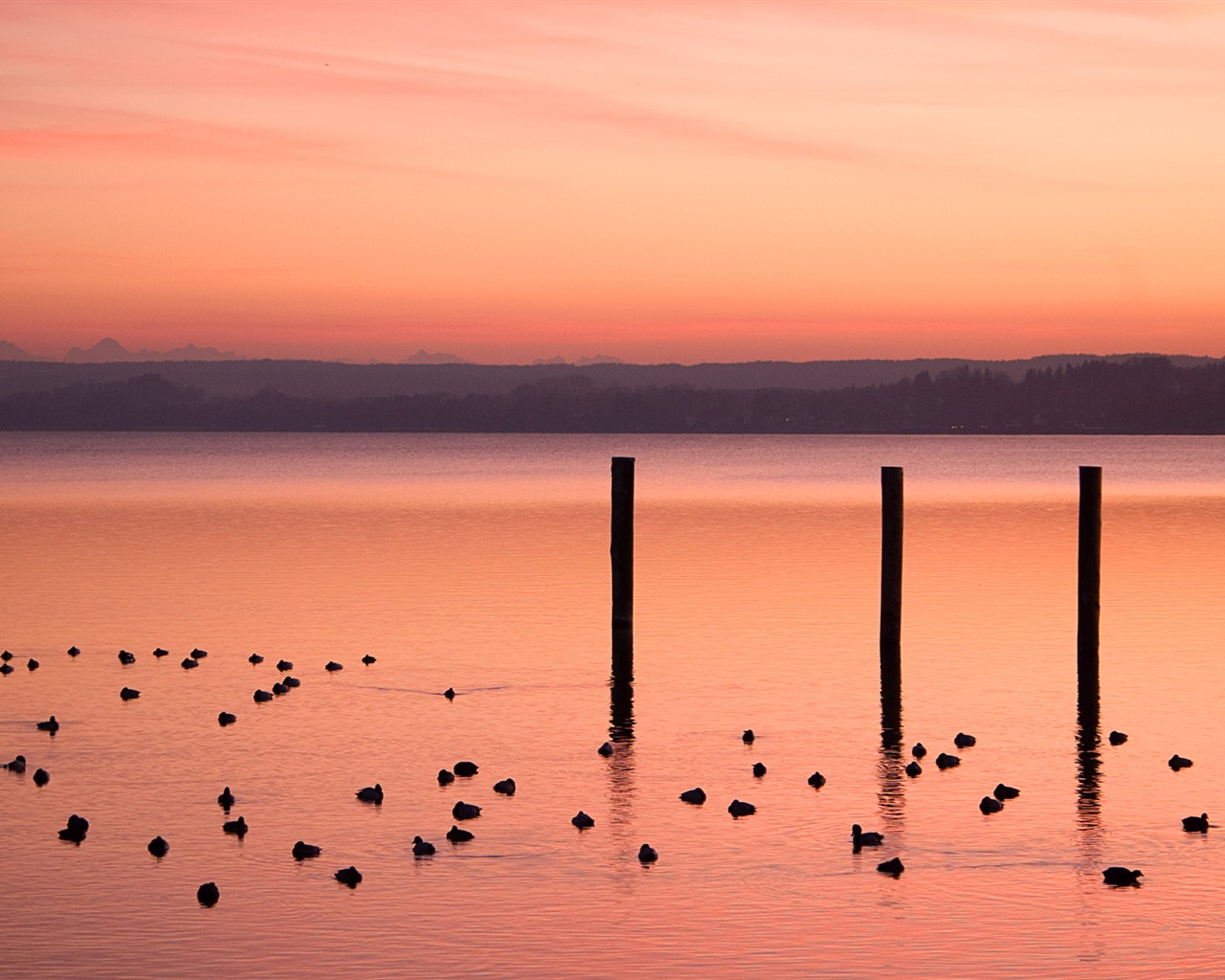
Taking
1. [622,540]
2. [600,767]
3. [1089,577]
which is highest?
[622,540]

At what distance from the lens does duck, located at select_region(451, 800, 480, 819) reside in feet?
61.3

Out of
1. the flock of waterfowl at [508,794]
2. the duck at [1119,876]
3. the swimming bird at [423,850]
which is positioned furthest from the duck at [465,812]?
the duck at [1119,876]

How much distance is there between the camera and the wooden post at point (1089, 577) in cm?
2745

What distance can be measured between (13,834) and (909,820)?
8846mm

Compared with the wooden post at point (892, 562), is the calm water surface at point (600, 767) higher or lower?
lower

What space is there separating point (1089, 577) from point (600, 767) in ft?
30.6

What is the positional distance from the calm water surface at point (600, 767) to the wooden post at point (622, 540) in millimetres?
1027

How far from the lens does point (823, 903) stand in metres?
15.8

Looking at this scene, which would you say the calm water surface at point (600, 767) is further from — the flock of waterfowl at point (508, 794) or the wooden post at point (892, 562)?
the wooden post at point (892, 562)

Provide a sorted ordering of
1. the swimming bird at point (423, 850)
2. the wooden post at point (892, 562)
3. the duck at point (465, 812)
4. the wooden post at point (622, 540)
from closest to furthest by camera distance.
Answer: the swimming bird at point (423, 850) → the duck at point (465, 812) → the wooden post at point (622, 540) → the wooden post at point (892, 562)

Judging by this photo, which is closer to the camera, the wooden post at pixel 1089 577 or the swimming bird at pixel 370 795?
the swimming bird at pixel 370 795

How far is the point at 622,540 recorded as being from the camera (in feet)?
96.2

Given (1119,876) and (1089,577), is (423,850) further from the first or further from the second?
(1089,577)

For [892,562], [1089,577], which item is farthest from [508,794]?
[892,562]
